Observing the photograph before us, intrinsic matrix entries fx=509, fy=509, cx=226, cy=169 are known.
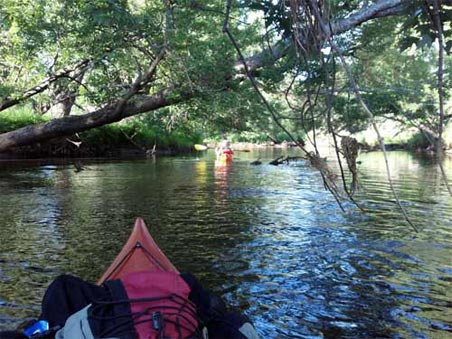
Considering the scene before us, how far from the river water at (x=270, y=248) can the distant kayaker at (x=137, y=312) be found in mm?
1426

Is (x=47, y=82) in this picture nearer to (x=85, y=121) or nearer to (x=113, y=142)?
(x=85, y=121)

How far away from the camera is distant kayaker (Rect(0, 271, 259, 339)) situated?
2.82 metres

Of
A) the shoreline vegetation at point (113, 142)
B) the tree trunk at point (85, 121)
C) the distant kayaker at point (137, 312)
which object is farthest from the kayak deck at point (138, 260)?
the shoreline vegetation at point (113, 142)

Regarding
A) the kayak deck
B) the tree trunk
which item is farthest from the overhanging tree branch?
the kayak deck

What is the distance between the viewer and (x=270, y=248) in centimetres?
753

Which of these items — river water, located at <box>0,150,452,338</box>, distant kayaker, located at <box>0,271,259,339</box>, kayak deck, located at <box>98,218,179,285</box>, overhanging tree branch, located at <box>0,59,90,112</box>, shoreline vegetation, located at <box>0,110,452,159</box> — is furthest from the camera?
shoreline vegetation, located at <box>0,110,452,159</box>

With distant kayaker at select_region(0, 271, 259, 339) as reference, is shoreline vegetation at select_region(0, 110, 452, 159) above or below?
above

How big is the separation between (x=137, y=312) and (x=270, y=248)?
4.80 meters

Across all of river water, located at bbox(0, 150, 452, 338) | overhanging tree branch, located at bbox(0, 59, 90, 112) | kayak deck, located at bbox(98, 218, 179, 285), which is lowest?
river water, located at bbox(0, 150, 452, 338)

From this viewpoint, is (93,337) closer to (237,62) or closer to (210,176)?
(237,62)

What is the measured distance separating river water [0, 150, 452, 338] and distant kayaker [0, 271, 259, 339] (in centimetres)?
143

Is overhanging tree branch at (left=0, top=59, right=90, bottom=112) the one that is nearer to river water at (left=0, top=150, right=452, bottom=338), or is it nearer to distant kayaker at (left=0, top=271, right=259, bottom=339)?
river water at (left=0, top=150, right=452, bottom=338)

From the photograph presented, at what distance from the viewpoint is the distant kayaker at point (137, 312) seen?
2824mm

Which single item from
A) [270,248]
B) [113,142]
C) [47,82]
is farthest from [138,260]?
[113,142]
